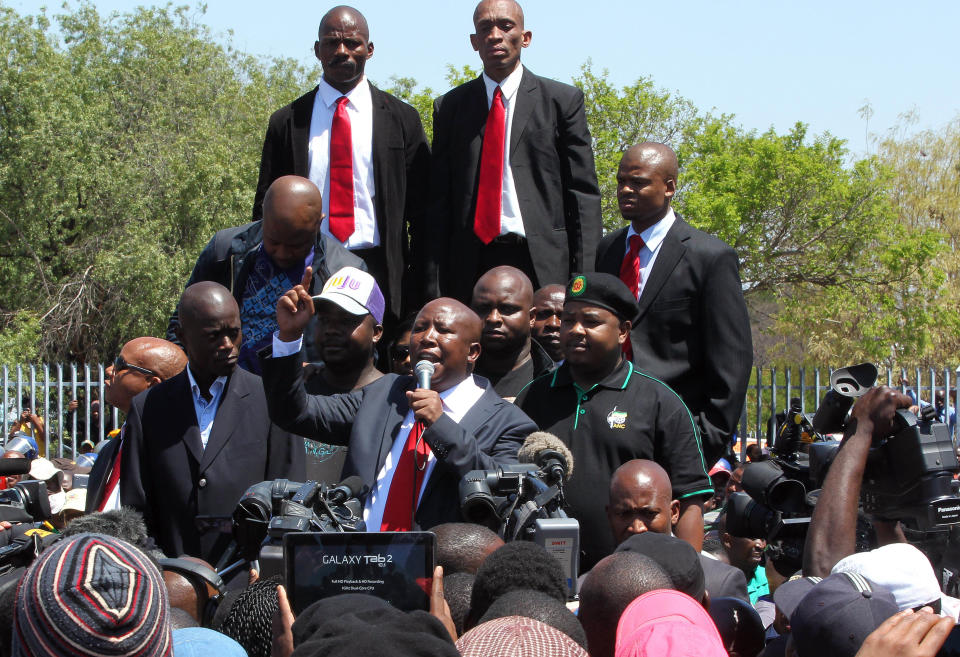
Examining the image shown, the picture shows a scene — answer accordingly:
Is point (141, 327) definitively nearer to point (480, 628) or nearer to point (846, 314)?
point (846, 314)

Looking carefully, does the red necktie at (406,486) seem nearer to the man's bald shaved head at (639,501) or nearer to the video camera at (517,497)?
the video camera at (517,497)

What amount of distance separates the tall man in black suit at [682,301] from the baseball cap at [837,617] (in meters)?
2.30

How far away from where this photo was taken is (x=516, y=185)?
6.00 m

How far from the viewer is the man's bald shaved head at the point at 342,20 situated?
19.7ft

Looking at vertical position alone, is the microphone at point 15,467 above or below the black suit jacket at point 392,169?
below

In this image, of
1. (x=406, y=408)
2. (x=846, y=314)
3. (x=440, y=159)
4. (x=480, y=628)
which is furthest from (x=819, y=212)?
(x=480, y=628)

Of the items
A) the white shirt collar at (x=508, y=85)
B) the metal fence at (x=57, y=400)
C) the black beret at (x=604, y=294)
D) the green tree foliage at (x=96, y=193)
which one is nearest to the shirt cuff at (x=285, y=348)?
the black beret at (x=604, y=294)

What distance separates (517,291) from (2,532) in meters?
2.61

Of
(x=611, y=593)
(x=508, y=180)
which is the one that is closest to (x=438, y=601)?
(x=611, y=593)

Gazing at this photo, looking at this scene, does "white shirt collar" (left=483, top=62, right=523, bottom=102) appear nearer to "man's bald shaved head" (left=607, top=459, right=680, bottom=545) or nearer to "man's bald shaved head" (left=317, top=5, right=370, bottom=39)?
"man's bald shaved head" (left=317, top=5, right=370, bottom=39)

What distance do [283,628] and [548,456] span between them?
149 centimetres

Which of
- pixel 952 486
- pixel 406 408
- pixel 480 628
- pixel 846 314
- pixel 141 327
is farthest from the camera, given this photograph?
pixel 846 314

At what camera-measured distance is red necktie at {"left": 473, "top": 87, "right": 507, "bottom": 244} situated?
602 centimetres

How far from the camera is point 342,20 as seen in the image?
600 cm
